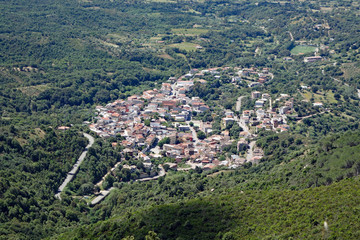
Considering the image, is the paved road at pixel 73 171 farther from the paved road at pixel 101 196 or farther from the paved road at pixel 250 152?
the paved road at pixel 250 152

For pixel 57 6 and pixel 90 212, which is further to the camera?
pixel 57 6

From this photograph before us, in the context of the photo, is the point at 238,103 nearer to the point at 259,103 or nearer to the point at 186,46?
the point at 259,103

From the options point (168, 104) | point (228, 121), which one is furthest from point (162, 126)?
point (228, 121)

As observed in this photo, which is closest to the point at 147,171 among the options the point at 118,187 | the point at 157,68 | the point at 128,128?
the point at 118,187

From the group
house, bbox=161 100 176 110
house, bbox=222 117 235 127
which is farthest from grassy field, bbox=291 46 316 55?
house, bbox=222 117 235 127

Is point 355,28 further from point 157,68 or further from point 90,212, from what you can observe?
point 90,212

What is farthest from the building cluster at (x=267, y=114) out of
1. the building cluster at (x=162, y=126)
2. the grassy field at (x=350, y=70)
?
the grassy field at (x=350, y=70)

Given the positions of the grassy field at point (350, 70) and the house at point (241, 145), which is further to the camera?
the grassy field at point (350, 70)
